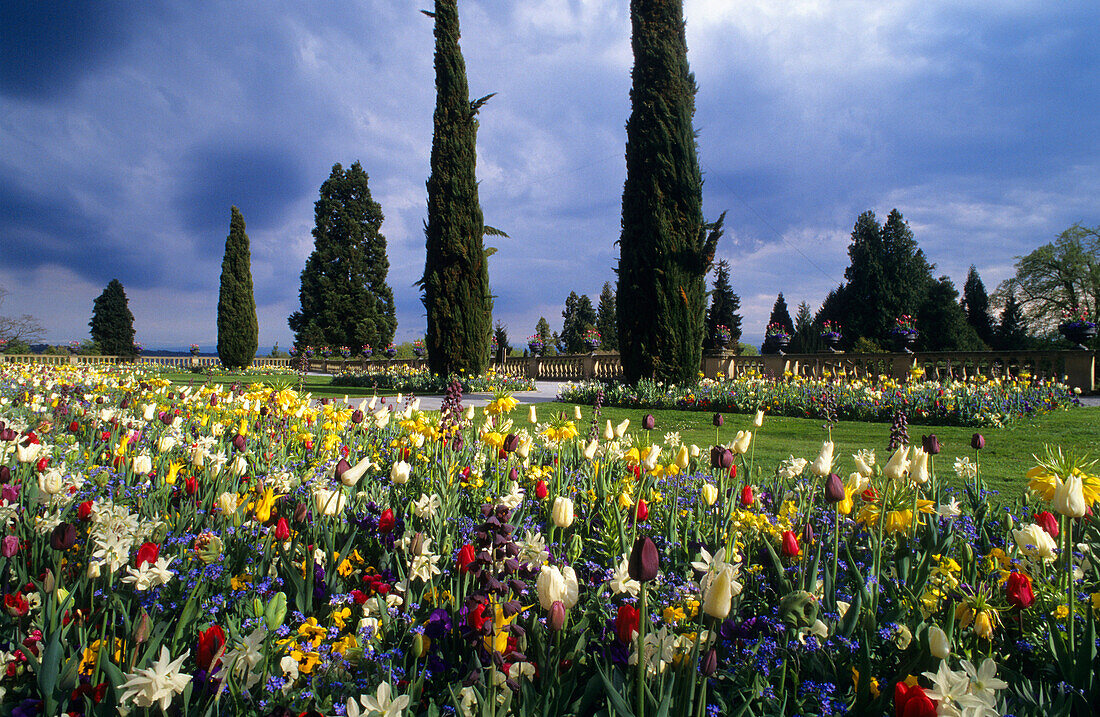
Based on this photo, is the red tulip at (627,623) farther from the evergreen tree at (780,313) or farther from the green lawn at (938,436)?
the evergreen tree at (780,313)

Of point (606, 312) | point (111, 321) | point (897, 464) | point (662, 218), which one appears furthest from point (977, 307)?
point (111, 321)

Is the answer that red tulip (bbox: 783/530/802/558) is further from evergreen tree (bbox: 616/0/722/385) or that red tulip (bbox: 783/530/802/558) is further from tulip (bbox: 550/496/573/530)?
evergreen tree (bbox: 616/0/722/385)

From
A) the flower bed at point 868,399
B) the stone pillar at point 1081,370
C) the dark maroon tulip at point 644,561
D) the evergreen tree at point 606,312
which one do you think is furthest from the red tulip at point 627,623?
the evergreen tree at point 606,312

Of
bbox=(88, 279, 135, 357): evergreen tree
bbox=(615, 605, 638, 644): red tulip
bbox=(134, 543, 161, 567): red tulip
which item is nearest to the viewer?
bbox=(615, 605, 638, 644): red tulip

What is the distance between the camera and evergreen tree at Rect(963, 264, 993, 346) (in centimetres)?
4153

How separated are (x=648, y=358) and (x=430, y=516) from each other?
34.7 ft

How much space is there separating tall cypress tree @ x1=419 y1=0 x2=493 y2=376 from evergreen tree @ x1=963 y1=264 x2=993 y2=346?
→ 4262 centimetres

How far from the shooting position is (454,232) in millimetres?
15930

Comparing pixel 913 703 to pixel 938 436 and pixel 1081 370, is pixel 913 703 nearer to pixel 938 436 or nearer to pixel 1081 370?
pixel 938 436

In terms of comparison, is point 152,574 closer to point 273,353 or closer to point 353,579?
point 353,579

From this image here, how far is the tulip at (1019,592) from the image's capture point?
1377 millimetres

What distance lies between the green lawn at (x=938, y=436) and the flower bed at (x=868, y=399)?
15.4 inches

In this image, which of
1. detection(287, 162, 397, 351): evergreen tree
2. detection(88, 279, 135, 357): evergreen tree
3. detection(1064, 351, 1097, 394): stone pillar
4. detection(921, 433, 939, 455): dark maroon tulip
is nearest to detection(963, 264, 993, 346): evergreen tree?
detection(1064, 351, 1097, 394): stone pillar

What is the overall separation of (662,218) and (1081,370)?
1027cm
